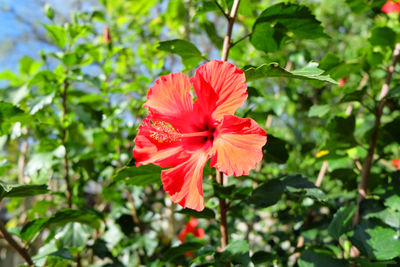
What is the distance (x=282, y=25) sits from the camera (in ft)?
3.27

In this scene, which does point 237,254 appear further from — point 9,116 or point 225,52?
point 9,116

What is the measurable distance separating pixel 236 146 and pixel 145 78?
1.02 meters

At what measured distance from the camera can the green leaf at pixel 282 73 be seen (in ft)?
2.30

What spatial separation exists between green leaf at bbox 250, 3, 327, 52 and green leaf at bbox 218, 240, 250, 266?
65cm

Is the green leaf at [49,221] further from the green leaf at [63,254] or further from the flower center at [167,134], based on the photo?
the flower center at [167,134]

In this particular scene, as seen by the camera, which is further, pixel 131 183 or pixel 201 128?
pixel 131 183

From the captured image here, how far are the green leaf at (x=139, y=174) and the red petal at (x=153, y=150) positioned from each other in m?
0.12

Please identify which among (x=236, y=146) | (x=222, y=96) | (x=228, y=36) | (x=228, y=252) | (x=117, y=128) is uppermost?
(x=228, y=36)

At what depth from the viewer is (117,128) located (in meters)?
1.71

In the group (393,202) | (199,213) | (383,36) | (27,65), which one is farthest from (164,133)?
(27,65)

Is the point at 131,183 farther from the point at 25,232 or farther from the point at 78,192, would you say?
the point at 78,192

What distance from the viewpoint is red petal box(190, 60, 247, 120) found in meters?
0.77

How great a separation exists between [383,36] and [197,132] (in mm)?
929

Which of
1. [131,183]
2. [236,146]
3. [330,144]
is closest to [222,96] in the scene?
[236,146]
